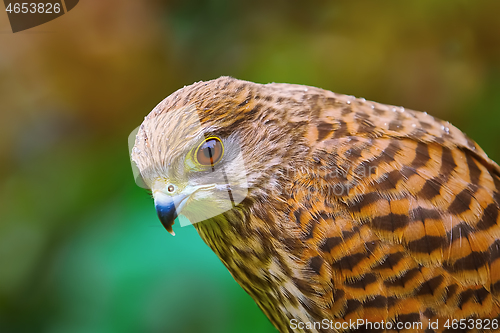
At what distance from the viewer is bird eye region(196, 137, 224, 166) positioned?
119 cm

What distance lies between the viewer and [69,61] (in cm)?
225

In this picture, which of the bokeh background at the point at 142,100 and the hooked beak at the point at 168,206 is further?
the bokeh background at the point at 142,100

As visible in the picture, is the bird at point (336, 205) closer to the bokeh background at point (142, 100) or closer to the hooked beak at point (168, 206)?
the hooked beak at point (168, 206)

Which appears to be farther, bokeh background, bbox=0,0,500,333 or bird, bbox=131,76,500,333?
bokeh background, bbox=0,0,500,333

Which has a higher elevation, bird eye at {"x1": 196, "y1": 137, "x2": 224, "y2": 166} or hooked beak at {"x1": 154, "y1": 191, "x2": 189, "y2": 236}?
bird eye at {"x1": 196, "y1": 137, "x2": 224, "y2": 166}

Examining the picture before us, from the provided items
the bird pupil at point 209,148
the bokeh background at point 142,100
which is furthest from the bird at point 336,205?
the bokeh background at point 142,100

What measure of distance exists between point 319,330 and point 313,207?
42cm

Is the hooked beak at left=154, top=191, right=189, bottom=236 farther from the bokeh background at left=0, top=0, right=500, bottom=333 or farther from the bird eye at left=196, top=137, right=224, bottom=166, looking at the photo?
the bokeh background at left=0, top=0, right=500, bottom=333

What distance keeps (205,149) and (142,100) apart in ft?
3.98

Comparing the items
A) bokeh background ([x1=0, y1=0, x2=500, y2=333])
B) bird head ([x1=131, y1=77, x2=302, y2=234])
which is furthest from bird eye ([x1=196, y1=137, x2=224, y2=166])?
bokeh background ([x1=0, y1=0, x2=500, y2=333])

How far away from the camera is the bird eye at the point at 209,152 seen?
3.92 feet

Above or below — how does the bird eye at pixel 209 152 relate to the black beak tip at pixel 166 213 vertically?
above

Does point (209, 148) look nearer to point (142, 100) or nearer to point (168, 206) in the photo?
point (168, 206)

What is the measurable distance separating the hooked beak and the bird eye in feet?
0.41
